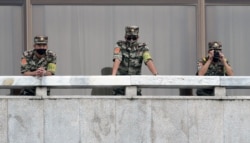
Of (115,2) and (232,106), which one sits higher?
(115,2)

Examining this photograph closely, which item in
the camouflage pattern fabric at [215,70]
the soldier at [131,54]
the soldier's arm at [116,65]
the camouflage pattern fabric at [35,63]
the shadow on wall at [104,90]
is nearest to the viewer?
the soldier's arm at [116,65]

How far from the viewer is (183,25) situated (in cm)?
1828

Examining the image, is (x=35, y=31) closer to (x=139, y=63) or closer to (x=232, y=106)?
(x=139, y=63)

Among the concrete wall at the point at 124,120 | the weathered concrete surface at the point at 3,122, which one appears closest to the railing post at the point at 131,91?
the concrete wall at the point at 124,120

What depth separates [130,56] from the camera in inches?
632

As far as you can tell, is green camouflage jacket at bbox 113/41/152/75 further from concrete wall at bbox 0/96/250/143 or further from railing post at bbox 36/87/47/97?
railing post at bbox 36/87/47/97

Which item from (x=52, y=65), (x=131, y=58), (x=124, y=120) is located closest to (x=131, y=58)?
(x=131, y=58)

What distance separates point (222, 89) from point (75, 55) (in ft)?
12.0

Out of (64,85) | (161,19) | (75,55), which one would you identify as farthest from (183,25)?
(64,85)

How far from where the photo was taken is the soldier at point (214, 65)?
634 inches

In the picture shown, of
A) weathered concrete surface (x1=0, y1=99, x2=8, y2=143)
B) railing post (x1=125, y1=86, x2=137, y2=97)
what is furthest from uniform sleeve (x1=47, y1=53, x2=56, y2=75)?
railing post (x1=125, y1=86, x2=137, y2=97)

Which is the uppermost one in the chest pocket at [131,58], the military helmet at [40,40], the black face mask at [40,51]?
the military helmet at [40,40]

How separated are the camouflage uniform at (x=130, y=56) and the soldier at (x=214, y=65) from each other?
100 cm

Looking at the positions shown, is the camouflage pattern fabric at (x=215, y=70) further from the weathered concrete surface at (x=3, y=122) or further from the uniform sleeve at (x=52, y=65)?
the weathered concrete surface at (x=3, y=122)
